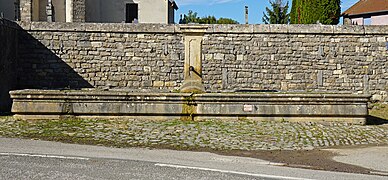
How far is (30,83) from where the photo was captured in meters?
19.0

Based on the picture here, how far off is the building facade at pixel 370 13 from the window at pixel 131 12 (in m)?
20.6

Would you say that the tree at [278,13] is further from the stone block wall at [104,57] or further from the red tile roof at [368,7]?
the stone block wall at [104,57]

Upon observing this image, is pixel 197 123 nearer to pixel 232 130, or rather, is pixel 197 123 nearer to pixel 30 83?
pixel 232 130

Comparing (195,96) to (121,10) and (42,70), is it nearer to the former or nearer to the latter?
(42,70)

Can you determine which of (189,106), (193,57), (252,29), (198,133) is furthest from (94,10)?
(198,133)

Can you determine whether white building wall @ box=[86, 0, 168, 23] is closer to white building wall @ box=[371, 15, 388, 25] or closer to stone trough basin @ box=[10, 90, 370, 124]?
stone trough basin @ box=[10, 90, 370, 124]

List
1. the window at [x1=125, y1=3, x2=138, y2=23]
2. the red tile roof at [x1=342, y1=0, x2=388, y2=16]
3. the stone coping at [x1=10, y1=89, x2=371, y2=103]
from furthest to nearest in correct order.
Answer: the red tile roof at [x1=342, y1=0, x2=388, y2=16] < the window at [x1=125, y1=3, x2=138, y2=23] < the stone coping at [x1=10, y1=89, x2=371, y2=103]

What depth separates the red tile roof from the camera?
46.6 m

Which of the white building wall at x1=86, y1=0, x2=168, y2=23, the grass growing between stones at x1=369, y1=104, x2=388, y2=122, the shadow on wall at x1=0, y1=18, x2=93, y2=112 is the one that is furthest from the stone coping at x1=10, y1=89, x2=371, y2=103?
the white building wall at x1=86, y1=0, x2=168, y2=23

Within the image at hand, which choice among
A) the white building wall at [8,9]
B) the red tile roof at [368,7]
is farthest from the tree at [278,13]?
the white building wall at [8,9]

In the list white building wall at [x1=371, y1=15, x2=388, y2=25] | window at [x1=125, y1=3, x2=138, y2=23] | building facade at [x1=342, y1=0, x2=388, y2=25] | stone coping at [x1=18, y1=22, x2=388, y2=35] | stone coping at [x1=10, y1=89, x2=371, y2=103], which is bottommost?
stone coping at [x1=10, y1=89, x2=371, y2=103]

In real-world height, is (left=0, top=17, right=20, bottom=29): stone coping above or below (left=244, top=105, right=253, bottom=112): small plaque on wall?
above

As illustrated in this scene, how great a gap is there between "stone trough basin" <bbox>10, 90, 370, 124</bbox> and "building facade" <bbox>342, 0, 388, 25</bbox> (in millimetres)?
35039

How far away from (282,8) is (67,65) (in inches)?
1471
